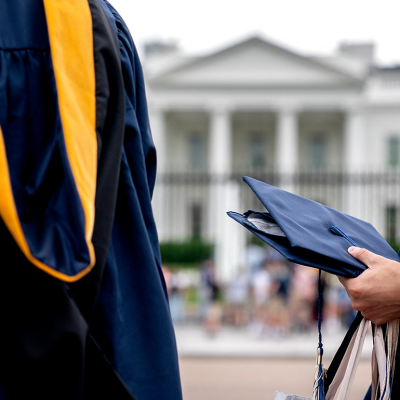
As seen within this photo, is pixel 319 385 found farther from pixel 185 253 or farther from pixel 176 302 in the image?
pixel 185 253

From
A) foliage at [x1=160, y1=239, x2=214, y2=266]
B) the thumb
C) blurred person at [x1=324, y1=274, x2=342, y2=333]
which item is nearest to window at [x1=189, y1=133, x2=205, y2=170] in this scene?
foliage at [x1=160, y1=239, x2=214, y2=266]

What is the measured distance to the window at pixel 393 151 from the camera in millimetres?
35094

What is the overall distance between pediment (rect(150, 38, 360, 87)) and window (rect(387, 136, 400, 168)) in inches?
232

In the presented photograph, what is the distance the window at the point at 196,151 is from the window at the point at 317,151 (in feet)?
22.9

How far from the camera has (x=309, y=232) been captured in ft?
4.80

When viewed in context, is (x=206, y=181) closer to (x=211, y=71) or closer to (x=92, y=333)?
(x=92, y=333)

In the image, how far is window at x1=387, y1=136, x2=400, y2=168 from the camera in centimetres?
3509

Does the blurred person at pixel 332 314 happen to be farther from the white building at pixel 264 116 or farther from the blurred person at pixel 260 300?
the white building at pixel 264 116

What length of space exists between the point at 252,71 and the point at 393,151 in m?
10.7

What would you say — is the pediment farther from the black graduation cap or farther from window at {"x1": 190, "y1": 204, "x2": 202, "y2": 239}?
the black graduation cap

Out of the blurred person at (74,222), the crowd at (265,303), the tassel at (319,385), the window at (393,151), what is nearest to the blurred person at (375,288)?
the tassel at (319,385)

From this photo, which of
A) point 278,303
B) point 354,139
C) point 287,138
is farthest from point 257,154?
point 278,303

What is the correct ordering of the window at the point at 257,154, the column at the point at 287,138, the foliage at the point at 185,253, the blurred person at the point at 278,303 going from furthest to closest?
the window at the point at 257,154
the column at the point at 287,138
the foliage at the point at 185,253
the blurred person at the point at 278,303

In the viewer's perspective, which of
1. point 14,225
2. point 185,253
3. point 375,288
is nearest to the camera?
point 14,225
